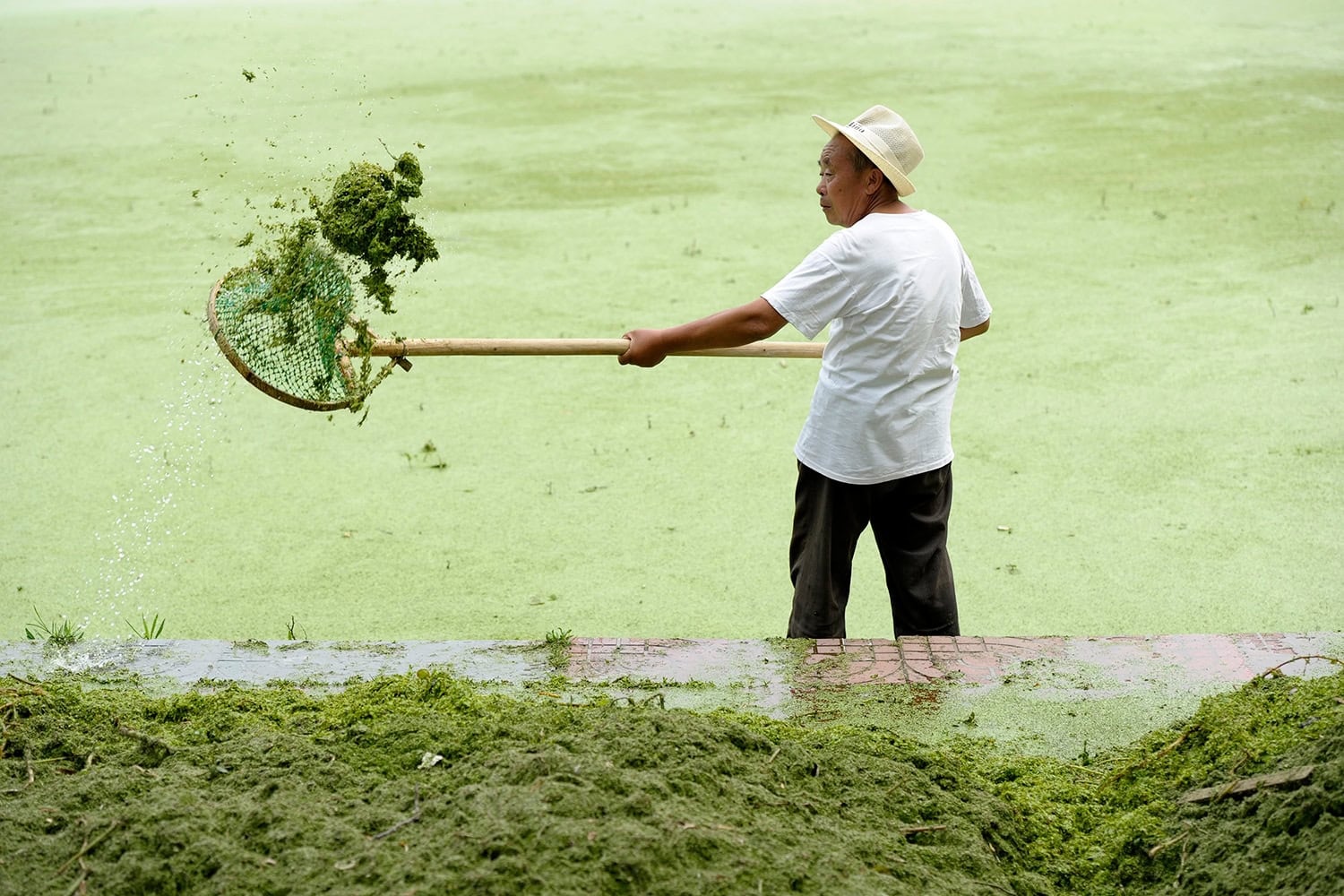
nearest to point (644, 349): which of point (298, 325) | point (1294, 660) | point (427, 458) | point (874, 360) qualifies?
point (874, 360)

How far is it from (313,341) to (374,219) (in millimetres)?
262

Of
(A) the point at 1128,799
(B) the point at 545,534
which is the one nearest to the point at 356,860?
(A) the point at 1128,799

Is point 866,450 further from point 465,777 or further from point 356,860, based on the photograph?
point 356,860

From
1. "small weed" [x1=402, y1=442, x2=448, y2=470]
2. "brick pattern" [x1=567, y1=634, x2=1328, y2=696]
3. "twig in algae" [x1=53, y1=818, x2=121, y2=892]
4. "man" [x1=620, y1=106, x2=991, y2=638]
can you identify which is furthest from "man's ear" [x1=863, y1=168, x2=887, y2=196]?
"small weed" [x1=402, y1=442, x2=448, y2=470]

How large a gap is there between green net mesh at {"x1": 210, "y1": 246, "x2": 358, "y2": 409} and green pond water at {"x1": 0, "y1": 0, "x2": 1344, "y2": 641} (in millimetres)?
202

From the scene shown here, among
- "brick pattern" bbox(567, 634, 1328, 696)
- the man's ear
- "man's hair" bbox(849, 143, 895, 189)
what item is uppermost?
"man's hair" bbox(849, 143, 895, 189)

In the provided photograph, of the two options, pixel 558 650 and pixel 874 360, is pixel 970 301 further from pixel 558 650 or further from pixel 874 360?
pixel 558 650

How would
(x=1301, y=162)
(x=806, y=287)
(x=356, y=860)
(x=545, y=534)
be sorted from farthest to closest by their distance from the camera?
(x=1301, y=162) → (x=545, y=534) → (x=806, y=287) → (x=356, y=860)

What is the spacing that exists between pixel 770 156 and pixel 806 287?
4.88 metres

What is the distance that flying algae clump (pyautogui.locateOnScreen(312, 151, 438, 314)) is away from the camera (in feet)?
8.59

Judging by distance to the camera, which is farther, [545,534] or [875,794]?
[545,534]

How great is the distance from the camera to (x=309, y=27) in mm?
10508

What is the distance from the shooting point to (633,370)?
474 cm

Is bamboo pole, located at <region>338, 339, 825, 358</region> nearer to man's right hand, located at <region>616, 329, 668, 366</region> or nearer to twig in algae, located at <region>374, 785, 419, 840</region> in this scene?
man's right hand, located at <region>616, 329, 668, 366</region>
